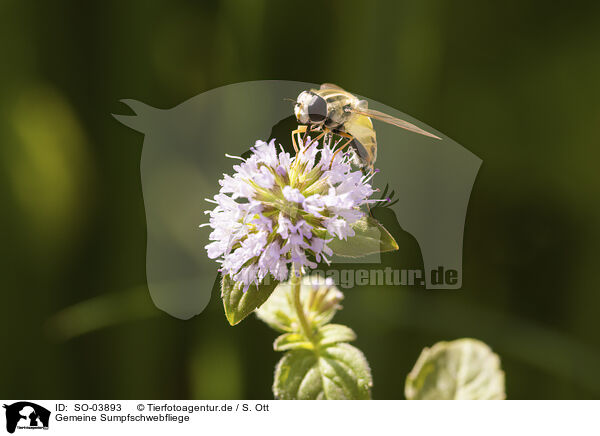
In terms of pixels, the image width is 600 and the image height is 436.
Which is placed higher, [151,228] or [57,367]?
[151,228]

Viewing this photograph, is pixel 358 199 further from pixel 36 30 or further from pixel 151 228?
pixel 36 30

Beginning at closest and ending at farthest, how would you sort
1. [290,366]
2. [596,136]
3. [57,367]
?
[290,366], [57,367], [596,136]

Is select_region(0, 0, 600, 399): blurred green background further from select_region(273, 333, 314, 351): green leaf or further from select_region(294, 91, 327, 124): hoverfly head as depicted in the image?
select_region(294, 91, 327, 124): hoverfly head

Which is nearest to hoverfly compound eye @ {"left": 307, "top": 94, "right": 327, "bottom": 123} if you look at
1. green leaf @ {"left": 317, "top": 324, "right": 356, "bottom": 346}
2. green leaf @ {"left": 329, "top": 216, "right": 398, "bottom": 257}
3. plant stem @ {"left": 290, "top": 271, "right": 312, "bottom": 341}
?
green leaf @ {"left": 329, "top": 216, "right": 398, "bottom": 257}

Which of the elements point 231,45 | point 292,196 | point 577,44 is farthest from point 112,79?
point 577,44

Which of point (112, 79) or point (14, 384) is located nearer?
point (14, 384)
